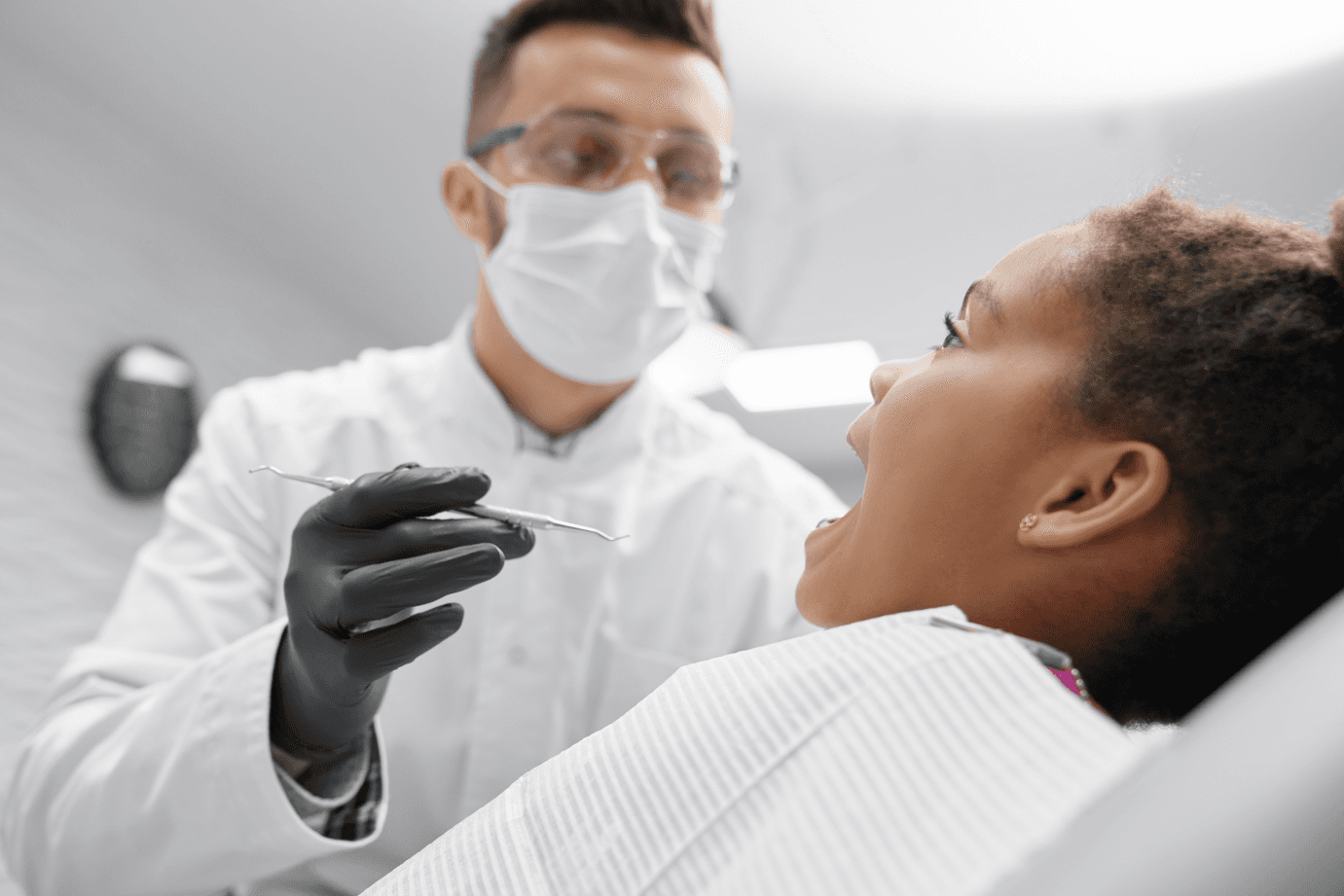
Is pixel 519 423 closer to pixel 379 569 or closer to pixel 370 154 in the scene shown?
pixel 379 569

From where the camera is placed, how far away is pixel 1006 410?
2.09 ft

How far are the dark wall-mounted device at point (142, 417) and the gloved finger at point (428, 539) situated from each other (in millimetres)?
1920

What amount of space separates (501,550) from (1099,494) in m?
0.51

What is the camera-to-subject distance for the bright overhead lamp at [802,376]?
3031 mm

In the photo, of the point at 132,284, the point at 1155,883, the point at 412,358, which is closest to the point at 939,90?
the point at 412,358

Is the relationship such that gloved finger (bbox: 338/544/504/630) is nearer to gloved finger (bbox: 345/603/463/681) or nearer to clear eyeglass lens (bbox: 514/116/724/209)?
gloved finger (bbox: 345/603/463/681)

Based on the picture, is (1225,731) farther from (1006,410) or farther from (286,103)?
(286,103)

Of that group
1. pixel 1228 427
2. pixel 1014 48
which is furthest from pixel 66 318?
pixel 1228 427

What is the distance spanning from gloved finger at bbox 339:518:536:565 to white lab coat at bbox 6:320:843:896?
0.20m

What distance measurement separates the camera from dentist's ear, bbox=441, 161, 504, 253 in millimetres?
1431

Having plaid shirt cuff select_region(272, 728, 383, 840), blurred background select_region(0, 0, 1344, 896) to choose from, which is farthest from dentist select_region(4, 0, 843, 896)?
blurred background select_region(0, 0, 1344, 896)

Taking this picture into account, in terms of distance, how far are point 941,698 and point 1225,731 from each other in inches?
4.9

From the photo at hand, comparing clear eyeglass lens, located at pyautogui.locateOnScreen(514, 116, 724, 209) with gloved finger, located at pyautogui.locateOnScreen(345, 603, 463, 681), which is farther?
clear eyeglass lens, located at pyautogui.locateOnScreen(514, 116, 724, 209)

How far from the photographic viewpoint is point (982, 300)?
2.31ft
